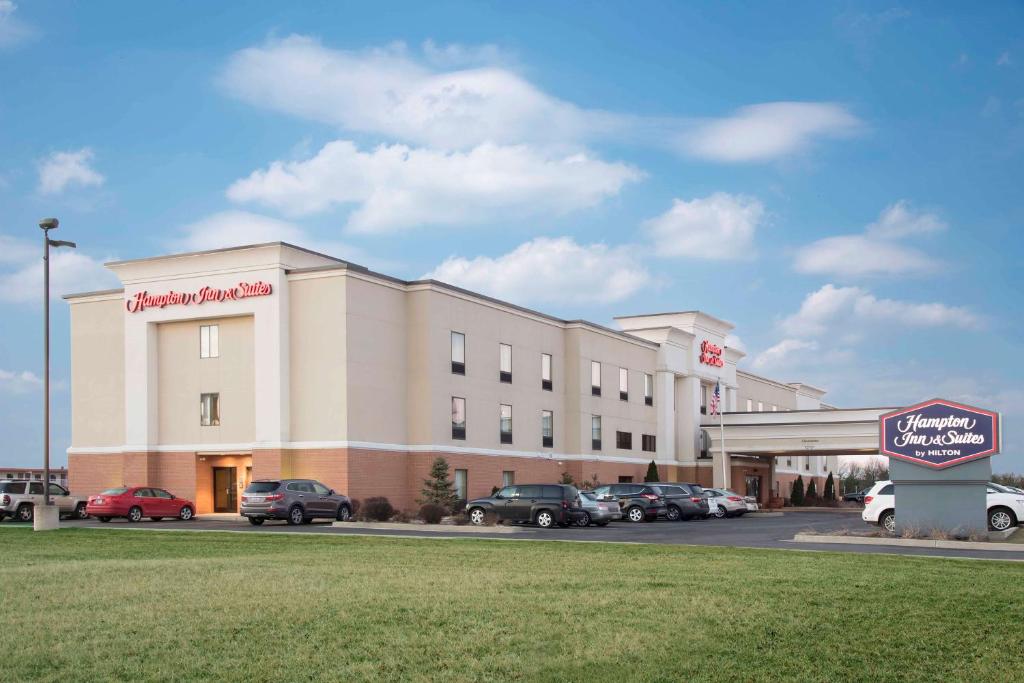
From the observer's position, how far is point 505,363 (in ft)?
175

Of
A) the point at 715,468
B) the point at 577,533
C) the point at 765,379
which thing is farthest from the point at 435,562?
the point at 765,379

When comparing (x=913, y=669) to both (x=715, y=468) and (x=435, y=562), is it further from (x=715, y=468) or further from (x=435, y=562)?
(x=715, y=468)

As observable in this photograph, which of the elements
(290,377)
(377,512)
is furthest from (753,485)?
(377,512)

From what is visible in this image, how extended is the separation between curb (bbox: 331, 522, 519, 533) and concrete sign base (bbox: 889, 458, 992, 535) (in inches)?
427

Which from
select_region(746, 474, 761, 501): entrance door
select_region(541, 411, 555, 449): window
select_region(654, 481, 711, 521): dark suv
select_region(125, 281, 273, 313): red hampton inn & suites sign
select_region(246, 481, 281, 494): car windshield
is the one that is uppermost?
select_region(125, 281, 273, 313): red hampton inn & suites sign

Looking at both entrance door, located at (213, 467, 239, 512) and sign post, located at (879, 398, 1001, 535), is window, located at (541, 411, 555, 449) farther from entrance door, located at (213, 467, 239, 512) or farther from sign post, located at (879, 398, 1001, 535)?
sign post, located at (879, 398, 1001, 535)

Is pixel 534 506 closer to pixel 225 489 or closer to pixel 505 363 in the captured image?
pixel 225 489

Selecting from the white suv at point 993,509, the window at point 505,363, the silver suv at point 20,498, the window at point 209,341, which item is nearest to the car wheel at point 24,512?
the silver suv at point 20,498

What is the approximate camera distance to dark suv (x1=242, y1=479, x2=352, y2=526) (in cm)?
3694

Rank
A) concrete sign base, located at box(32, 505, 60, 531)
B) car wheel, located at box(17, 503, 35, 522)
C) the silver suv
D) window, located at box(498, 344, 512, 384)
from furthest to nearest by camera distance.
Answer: window, located at box(498, 344, 512, 384) → car wheel, located at box(17, 503, 35, 522) → the silver suv → concrete sign base, located at box(32, 505, 60, 531)

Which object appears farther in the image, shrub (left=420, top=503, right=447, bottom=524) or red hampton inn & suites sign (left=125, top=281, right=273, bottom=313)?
red hampton inn & suites sign (left=125, top=281, right=273, bottom=313)

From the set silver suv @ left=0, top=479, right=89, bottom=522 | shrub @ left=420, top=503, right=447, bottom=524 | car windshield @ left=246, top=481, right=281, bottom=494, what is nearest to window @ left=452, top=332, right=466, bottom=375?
shrub @ left=420, top=503, right=447, bottom=524

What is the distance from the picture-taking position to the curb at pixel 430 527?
105 ft

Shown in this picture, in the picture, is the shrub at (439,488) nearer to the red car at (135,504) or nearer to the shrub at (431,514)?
the shrub at (431,514)
